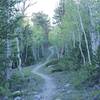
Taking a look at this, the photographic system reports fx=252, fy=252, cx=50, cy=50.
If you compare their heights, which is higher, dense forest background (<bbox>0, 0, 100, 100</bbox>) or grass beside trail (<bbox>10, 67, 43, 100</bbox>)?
dense forest background (<bbox>0, 0, 100, 100</bbox>)

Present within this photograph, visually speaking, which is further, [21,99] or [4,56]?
[21,99]

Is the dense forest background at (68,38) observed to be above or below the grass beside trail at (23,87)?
above

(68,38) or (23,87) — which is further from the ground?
(68,38)

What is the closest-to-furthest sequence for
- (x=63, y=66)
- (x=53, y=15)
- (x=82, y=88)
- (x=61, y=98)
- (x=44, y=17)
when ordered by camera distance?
1. (x=61, y=98)
2. (x=82, y=88)
3. (x=63, y=66)
4. (x=53, y=15)
5. (x=44, y=17)

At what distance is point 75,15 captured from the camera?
24.6 m

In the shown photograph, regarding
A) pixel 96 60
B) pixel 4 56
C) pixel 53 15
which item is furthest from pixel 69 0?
pixel 53 15

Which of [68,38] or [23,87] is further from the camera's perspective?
[68,38]

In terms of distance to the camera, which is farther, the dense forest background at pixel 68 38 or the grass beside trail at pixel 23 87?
the grass beside trail at pixel 23 87

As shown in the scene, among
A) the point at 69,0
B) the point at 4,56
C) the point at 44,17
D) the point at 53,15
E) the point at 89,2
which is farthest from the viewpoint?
the point at 44,17

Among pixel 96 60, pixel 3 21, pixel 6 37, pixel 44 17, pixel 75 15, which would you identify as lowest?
pixel 96 60

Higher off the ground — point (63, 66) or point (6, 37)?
point (6, 37)

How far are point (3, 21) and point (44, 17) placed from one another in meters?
58.2

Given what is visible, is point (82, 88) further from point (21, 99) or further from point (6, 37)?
point (6, 37)

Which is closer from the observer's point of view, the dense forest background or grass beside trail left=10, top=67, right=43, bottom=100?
the dense forest background
